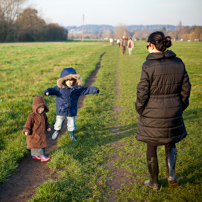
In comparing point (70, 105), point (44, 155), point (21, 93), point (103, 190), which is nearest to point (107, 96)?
point (21, 93)

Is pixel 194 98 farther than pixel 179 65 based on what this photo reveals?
Yes

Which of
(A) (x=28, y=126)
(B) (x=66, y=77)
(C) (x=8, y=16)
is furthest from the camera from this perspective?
(C) (x=8, y=16)

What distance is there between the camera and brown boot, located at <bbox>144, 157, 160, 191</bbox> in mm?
3084

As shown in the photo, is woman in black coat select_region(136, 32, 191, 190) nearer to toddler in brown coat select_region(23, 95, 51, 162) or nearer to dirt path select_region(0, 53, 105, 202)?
dirt path select_region(0, 53, 105, 202)

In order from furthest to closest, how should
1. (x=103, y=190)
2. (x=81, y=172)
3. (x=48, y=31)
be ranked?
1. (x=48, y=31)
2. (x=81, y=172)
3. (x=103, y=190)

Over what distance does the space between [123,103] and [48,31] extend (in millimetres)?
84174

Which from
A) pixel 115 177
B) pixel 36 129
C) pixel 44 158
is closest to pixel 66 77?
pixel 36 129

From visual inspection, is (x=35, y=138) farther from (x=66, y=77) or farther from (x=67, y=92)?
(x=66, y=77)

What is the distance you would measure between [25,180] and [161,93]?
8.67 ft

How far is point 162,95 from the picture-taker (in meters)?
2.91

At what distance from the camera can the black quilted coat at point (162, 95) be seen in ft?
9.31

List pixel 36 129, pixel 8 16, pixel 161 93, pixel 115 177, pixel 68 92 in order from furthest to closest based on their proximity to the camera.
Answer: pixel 8 16, pixel 68 92, pixel 36 129, pixel 115 177, pixel 161 93

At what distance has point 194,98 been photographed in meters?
8.66

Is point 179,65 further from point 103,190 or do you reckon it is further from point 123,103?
point 123,103
